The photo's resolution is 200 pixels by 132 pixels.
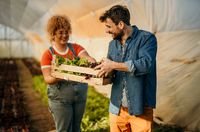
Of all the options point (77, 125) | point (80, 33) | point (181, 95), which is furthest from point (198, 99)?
point (80, 33)

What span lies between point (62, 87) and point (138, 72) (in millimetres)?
1075

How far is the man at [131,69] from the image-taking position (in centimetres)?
281

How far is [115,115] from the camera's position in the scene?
313 cm

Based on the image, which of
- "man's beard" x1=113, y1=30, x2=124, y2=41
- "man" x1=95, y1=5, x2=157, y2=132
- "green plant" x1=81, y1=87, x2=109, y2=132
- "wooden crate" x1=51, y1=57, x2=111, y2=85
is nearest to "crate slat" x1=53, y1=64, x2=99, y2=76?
"wooden crate" x1=51, y1=57, x2=111, y2=85

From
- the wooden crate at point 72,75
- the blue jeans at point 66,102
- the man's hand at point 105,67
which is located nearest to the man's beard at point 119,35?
the man's hand at point 105,67

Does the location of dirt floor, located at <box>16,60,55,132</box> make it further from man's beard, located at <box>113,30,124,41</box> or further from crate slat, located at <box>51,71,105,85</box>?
man's beard, located at <box>113,30,124,41</box>

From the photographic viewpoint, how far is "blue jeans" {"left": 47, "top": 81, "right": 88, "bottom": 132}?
3529 mm

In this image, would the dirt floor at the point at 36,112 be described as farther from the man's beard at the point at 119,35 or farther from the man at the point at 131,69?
the man's beard at the point at 119,35

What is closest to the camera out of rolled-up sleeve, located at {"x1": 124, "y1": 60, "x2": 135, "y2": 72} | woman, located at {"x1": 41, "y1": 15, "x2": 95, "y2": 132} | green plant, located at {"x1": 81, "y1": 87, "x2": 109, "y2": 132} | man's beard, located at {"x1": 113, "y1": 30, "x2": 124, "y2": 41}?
rolled-up sleeve, located at {"x1": 124, "y1": 60, "x2": 135, "y2": 72}

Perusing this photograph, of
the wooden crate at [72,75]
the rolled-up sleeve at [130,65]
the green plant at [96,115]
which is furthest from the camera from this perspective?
the green plant at [96,115]

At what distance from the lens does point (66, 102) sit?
354 centimetres

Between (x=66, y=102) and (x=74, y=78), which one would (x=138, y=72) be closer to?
(x=74, y=78)

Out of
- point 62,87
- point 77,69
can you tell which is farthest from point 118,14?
point 62,87

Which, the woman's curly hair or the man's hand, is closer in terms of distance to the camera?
the man's hand
